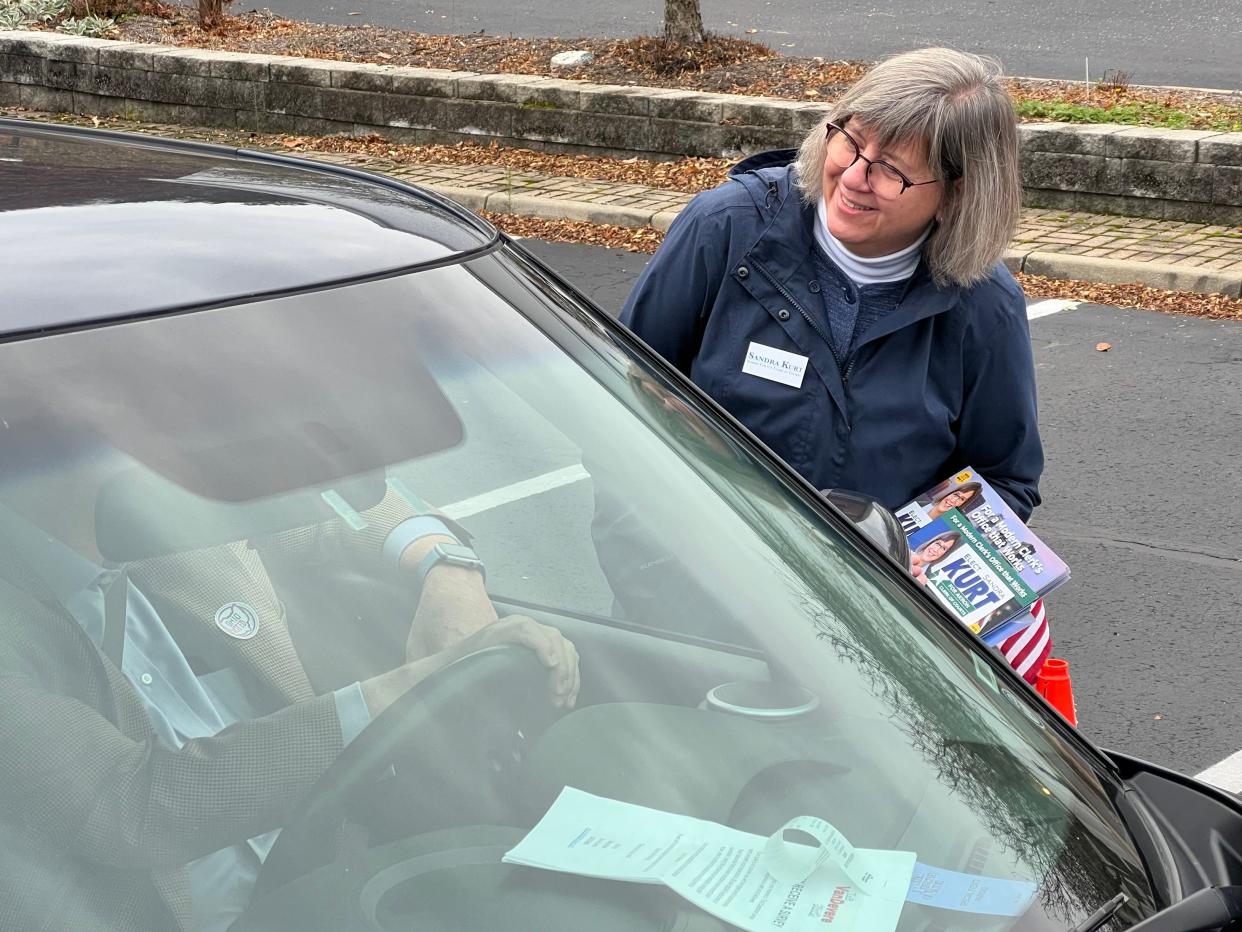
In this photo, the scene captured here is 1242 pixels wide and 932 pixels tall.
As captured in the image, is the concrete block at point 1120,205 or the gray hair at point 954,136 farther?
the concrete block at point 1120,205

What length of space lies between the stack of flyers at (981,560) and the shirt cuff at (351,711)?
50.6 inches

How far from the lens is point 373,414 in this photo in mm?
1740

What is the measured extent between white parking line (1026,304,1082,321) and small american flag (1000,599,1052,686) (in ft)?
16.6

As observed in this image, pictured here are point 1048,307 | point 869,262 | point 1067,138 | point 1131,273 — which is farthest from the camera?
point 1067,138

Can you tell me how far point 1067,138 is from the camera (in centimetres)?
900

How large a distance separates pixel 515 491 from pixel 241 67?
10.6 m

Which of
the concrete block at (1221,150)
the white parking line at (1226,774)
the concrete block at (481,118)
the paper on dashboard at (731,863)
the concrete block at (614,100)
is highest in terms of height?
the concrete block at (614,100)

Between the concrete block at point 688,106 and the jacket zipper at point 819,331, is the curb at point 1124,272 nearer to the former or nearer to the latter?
the concrete block at point 688,106

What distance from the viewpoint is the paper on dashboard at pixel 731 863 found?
1.45 metres

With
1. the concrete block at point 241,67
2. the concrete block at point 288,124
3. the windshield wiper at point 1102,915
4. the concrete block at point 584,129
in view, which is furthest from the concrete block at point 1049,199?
the windshield wiper at point 1102,915

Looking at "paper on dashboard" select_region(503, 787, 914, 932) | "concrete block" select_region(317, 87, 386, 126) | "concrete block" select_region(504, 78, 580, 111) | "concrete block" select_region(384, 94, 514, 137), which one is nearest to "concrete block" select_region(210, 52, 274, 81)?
"concrete block" select_region(317, 87, 386, 126)

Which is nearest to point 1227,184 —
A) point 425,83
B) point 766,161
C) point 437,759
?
point 425,83

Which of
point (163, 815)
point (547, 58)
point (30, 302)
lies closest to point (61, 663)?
point (163, 815)

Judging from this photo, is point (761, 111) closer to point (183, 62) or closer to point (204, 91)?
point (204, 91)
